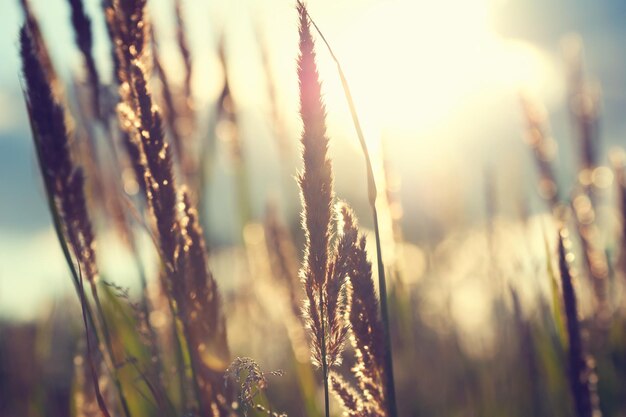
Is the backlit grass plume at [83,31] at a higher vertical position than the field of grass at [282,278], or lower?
higher

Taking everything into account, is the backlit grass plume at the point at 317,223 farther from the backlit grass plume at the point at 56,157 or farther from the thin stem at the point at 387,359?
the backlit grass plume at the point at 56,157

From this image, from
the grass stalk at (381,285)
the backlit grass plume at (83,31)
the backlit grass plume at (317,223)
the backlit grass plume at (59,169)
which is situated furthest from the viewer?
the backlit grass plume at (83,31)

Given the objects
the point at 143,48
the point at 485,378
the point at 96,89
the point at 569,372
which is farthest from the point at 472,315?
the point at 143,48

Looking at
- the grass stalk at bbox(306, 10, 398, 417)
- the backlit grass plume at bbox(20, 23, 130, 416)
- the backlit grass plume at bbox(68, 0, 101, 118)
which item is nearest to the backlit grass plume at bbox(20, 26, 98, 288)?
the backlit grass plume at bbox(20, 23, 130, 416)

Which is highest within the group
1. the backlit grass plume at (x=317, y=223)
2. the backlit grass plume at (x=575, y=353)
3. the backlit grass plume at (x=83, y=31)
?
the backlit grass plume at (x=83, y=31)

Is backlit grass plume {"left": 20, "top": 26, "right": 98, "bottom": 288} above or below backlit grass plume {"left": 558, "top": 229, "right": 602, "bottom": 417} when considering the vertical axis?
above

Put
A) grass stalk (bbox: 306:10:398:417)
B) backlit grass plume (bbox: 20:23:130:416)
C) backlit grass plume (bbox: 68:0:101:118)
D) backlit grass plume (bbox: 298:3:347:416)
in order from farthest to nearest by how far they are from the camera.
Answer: backlit grass plume (bbox: 68:0:101:118), backlit grass plume (bbox: 20:23:130:416), grass stalk (bbox: 306:10:398:417), backlit grass plume (bbox: 298:3:347:416)

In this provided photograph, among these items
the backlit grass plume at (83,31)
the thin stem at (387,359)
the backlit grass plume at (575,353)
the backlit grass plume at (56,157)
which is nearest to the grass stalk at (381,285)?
the thin stem at (387,359)

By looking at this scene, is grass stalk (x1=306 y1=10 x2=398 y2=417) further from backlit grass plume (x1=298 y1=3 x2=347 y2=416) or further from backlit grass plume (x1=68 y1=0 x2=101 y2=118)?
backlit grass plume (x1=68 y1=0 x2=101 y2=118)
